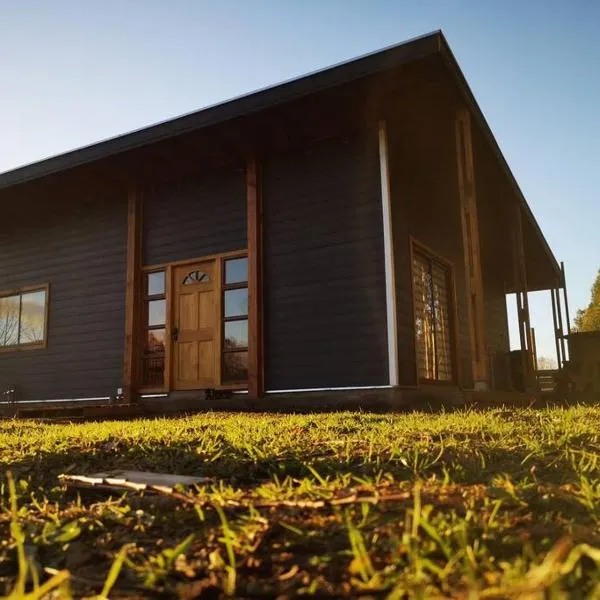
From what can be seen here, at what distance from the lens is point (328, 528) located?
1.47m

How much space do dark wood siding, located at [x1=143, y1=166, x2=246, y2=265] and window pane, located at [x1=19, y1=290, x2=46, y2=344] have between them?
277 cm

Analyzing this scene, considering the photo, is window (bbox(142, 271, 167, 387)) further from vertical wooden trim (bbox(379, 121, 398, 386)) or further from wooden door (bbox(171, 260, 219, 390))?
vertical wooden trim (bbox(379, 121, 398, 386))

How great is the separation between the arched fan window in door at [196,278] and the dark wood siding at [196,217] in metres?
0.28

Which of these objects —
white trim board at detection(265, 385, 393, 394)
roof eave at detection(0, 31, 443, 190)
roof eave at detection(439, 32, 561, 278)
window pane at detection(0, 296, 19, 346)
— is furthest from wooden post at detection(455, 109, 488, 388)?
window pane at detection(0, 296, 19, 346)

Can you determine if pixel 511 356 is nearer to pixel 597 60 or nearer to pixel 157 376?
pixel 597 60

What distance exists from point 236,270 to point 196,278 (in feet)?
2.65

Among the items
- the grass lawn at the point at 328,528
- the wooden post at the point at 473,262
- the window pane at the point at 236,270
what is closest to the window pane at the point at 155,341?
the window pane at the point at 236,270

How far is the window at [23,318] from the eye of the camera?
10688 mm

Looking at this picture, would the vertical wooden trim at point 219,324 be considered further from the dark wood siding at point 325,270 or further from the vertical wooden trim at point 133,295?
the vertical wooden trim at point 133,295

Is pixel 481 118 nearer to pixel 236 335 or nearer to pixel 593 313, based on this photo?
pixel 236 335

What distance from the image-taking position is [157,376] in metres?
9.22

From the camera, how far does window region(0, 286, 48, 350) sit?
10688 mm

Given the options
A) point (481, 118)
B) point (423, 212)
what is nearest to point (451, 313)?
point (423, 212)

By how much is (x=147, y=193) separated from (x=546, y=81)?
30.2 ft
